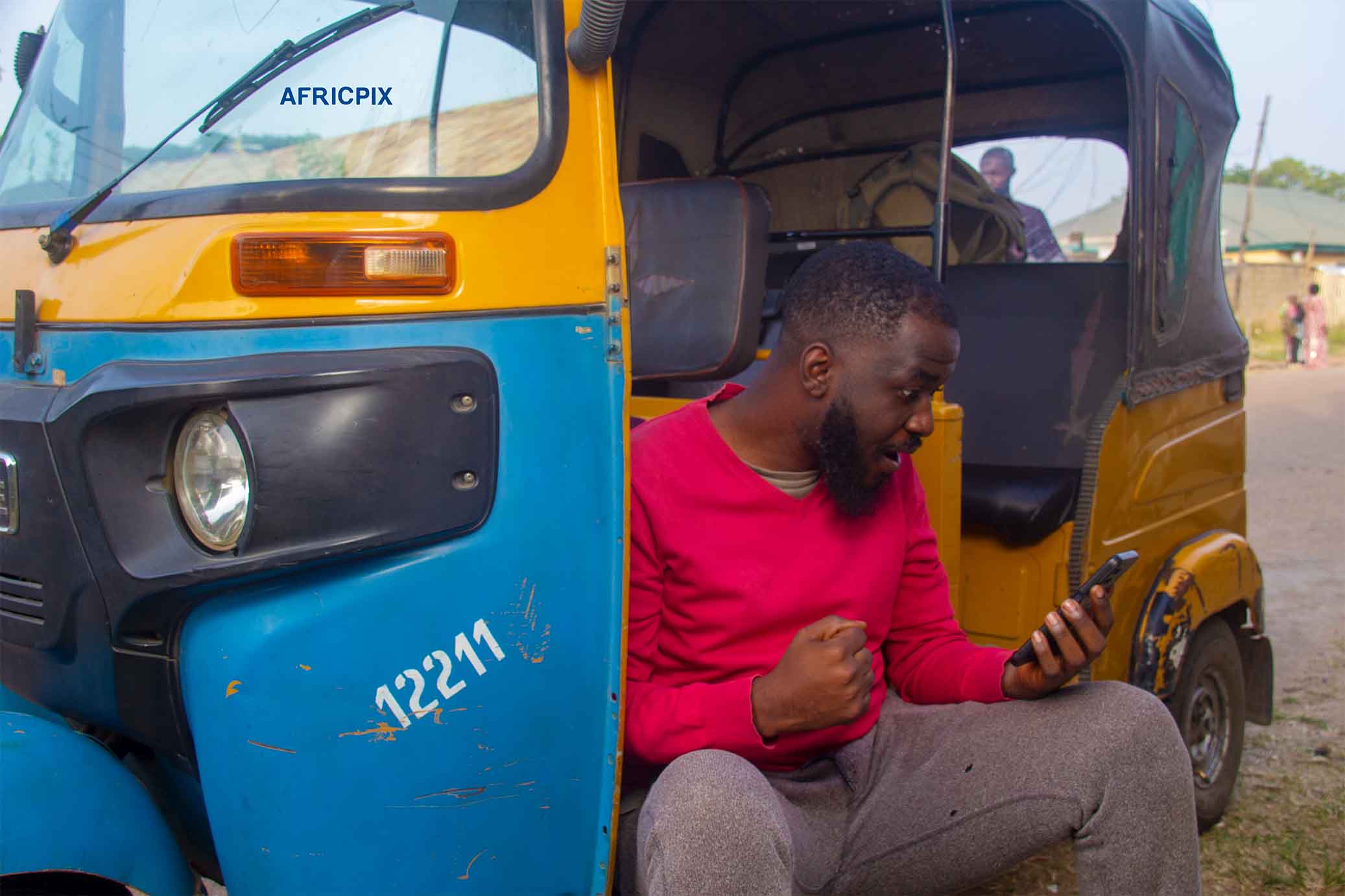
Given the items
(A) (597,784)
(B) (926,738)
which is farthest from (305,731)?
(B) (926,738)

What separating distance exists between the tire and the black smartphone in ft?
4.74

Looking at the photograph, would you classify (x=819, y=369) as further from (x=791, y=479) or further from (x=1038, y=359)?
(x=1038, y=359)

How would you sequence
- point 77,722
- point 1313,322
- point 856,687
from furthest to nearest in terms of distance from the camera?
point 1313,322, point 77,722, point 856,687

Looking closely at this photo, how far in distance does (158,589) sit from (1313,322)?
23191 mm

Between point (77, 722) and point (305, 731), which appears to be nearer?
point (305, 731)

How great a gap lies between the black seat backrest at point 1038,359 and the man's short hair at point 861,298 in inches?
63.2

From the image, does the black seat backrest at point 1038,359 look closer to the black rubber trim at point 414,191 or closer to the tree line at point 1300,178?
the black rubber trim at point 414,191

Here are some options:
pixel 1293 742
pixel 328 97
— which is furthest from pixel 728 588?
pixel 1293 742

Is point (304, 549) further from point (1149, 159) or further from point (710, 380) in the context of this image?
point (1149, 159)

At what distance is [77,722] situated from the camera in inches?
75.3

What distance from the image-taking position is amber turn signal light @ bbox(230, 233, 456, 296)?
5.07ft

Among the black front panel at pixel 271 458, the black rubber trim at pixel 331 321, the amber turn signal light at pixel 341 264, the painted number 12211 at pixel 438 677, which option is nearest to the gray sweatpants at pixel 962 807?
the painted number 12211 at pixel 438 677

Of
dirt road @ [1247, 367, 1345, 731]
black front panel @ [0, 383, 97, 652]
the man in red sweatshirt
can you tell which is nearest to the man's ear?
the man in red sweatshirt

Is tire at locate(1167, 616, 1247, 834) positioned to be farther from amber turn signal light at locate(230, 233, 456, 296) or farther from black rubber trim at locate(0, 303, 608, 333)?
amber turn signal light at locate(230, 233, 456, 296)
